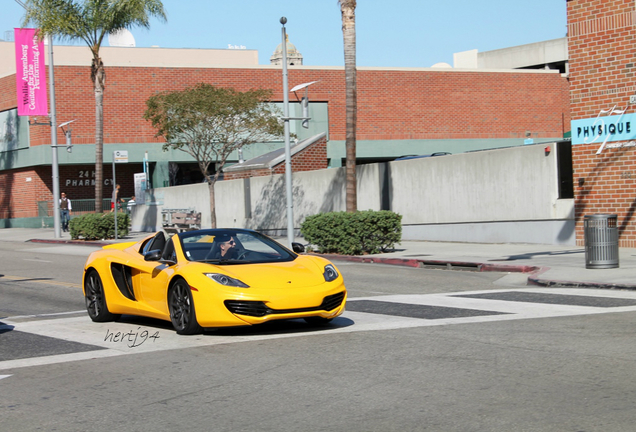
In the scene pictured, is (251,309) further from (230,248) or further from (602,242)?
(602,242)

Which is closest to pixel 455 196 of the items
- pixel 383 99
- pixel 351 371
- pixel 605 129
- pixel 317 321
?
pixel 605 129

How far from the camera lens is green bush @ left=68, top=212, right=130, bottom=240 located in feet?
112

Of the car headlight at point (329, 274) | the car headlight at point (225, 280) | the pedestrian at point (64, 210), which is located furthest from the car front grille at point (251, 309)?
the pedestrian at point (64, 210)

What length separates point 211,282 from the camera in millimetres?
8984

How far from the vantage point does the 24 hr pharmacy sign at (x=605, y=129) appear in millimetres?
19578

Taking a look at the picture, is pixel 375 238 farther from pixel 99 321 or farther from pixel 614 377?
pixel 614 377

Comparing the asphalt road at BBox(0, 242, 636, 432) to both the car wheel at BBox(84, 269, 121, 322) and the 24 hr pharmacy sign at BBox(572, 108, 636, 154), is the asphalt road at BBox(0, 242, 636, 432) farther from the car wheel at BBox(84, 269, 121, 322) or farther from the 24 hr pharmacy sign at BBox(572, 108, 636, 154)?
the 24 hr pharmacy sign at BBox(572, 108, 636, 154)

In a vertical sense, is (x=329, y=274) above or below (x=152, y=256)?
below

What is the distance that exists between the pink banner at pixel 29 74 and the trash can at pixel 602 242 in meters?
34.8

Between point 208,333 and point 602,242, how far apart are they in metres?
9.12

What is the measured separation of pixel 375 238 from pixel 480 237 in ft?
13.8

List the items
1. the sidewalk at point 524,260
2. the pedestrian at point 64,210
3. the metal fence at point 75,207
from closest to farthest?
the sidewalk at point 524,260 → the pedestrian at point 64,210 → the metal fence at point 75,207

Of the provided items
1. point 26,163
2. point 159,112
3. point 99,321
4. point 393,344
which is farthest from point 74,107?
point 393,344

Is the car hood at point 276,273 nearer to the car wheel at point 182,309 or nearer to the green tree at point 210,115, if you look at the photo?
the car wheel at point 182,309
